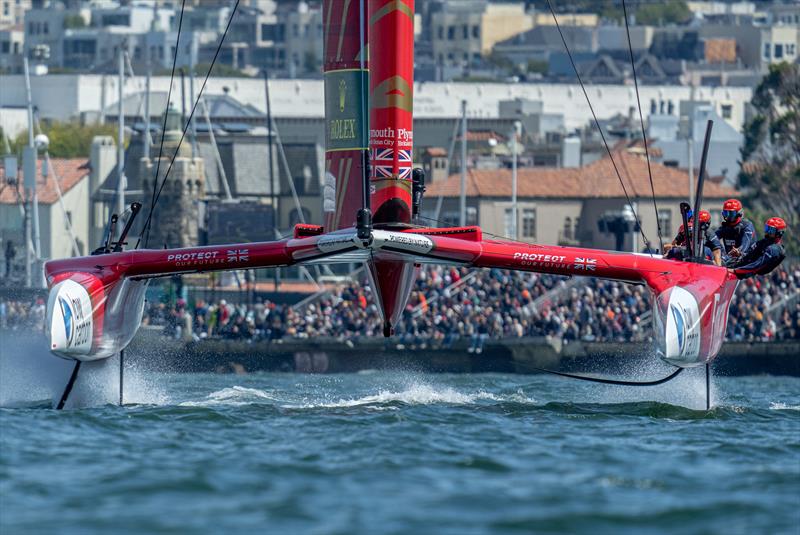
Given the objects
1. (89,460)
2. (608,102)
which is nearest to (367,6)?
(89,460)

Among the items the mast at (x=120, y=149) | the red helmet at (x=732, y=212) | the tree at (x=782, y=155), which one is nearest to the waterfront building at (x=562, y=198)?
the tree at (x=782, y=155)

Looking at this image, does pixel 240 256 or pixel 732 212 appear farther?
pixel 732 212

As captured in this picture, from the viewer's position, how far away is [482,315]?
36000mm

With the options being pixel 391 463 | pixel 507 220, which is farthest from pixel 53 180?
pixel 391 463

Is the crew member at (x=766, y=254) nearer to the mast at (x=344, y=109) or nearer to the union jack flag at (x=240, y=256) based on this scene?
the mast at (x=344, y=109)

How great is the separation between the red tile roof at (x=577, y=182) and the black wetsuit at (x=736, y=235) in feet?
124

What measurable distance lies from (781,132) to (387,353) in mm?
17365

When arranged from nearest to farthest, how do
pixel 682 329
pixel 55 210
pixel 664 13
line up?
pixel 682 329 → pixel 55 210 → pixel 664 13

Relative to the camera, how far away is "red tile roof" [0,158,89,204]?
187ft

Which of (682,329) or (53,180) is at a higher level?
(53,180)

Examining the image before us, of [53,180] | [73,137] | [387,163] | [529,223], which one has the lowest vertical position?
[529,223]

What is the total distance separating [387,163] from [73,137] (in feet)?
193

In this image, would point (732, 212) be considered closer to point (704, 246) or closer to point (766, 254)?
point (704, 246)

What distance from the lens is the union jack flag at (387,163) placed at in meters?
18.0
